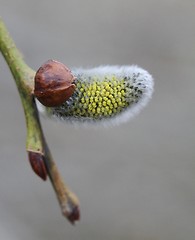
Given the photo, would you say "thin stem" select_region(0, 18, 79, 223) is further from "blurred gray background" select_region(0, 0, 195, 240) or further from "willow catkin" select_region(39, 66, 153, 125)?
"blurred gray background" select_region(0, 0, 195, 240)

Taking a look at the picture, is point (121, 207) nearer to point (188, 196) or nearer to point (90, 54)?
point (188, 196)

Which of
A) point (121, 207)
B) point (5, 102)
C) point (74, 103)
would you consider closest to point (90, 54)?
point (5, 102)

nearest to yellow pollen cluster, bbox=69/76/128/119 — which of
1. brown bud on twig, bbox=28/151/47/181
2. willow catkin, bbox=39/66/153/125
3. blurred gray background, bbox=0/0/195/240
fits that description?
willow catkin, bbox=39/66/153/125

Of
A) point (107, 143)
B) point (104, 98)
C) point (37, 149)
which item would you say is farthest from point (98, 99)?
point (107, 143)

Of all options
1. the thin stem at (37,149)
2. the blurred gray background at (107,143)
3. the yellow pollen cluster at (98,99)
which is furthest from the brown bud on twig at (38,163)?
the blurred gray background at (107,143)

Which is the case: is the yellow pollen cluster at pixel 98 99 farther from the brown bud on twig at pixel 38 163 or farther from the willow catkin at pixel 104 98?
the brown bud on twig at pixel 38 163

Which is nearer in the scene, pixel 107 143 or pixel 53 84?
pixel 53 84

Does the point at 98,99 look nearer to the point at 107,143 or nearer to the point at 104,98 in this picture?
the point at 104,98
